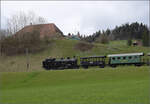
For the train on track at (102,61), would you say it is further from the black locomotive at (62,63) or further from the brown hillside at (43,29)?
the brown hillside at (43,29)

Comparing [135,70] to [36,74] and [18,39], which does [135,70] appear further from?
[18,39]

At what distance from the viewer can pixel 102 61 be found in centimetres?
3441

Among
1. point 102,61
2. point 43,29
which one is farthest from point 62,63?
point 43,29

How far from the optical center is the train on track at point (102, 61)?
32.3 metres

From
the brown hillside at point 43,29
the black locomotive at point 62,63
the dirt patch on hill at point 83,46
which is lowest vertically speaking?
the black locomotive at point 62,63

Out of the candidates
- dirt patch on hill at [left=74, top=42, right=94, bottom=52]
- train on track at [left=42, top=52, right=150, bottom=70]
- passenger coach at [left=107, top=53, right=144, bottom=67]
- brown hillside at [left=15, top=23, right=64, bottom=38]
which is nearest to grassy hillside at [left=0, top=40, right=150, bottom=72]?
dirt patch on hill at [left=74, top=42, right=94, bottom=52]

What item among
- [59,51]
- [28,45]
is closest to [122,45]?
[59,51]

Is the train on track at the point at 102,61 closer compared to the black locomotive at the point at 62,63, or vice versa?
the train on track at the point at 102,61

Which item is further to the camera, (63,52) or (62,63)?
(63,52)

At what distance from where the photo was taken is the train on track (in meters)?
32.3

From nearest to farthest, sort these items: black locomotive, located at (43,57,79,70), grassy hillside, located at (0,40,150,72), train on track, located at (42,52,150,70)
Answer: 1. train on track, located at (42,52,150,70)
2. black locomotive, located at (43,57,79,70)
3. grassy hillside, located at (0,40,150,72)

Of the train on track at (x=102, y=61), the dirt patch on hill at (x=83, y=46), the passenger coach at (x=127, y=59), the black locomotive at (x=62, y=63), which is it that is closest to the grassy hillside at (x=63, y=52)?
the dirt patch on hill at (x=83, y=46)

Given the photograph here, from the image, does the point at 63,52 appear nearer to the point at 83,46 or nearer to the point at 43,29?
the point at 83,46

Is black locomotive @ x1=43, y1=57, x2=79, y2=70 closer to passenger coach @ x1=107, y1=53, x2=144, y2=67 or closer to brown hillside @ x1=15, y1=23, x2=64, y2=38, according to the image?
passenger coach @ x1=107, y1=53, x2=144, y2=67
